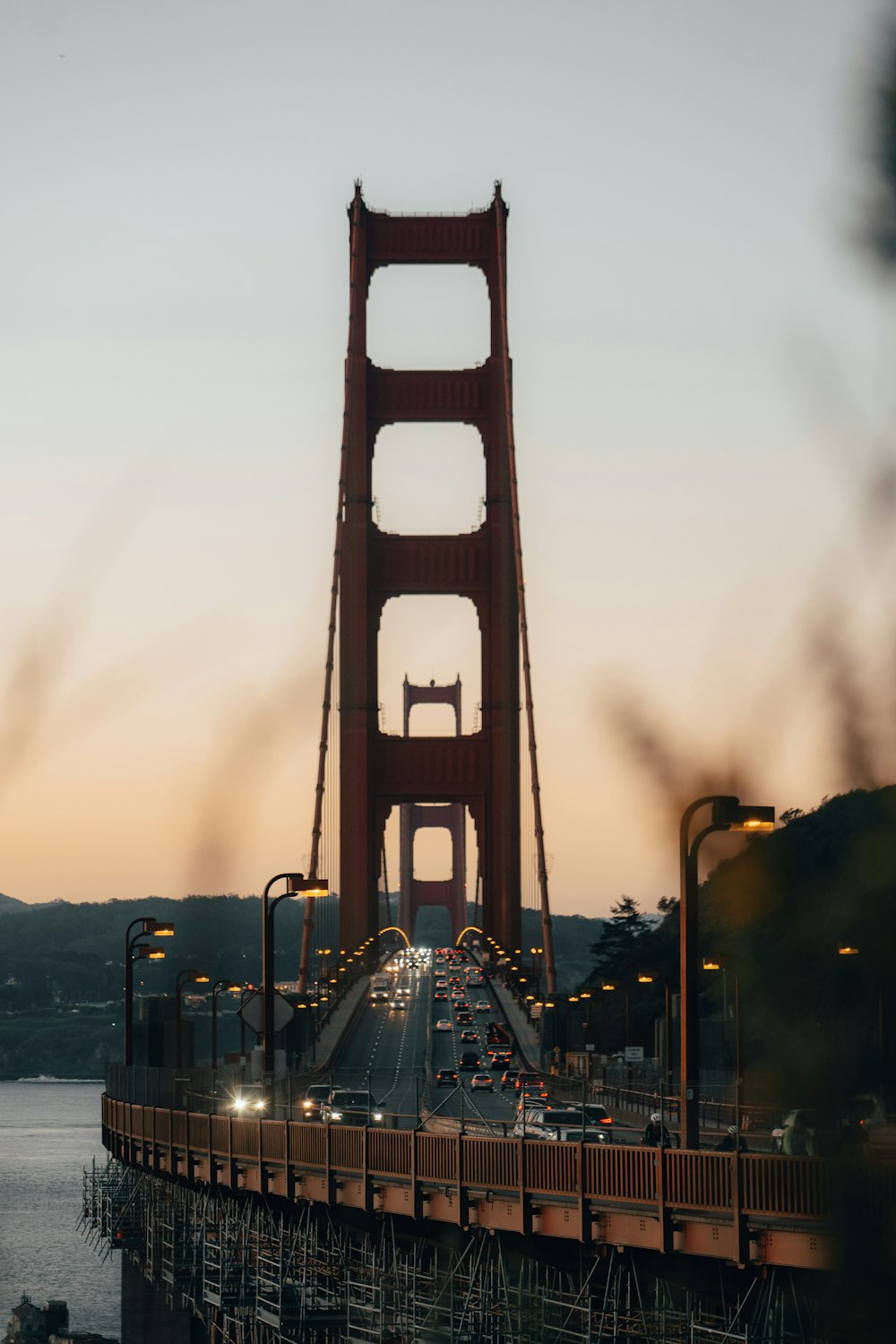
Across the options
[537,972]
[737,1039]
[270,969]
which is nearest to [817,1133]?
[270,969]

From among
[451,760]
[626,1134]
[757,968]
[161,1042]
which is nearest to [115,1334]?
[161,1042]

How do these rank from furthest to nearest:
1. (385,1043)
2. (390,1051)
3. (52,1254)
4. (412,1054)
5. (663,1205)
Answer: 1. (52,1254)
2. (385,1043)
3. (390,1051)
4. (412,1054)
5. (663,1205)

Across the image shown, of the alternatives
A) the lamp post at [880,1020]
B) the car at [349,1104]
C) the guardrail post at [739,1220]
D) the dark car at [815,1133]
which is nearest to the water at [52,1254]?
the car at [349,1104]

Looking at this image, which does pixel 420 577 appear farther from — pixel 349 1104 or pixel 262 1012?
pixel 262 1012

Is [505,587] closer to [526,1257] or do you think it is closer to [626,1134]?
[626,1134]

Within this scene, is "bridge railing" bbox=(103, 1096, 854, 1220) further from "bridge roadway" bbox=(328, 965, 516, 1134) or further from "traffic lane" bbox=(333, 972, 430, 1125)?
"traffic lane" bbox=(333, 972, 430, 1125)

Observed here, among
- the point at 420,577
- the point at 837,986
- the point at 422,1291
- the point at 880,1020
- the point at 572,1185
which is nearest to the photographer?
the point at 837,986

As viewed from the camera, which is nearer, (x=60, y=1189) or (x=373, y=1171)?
(x=373, y=1171)

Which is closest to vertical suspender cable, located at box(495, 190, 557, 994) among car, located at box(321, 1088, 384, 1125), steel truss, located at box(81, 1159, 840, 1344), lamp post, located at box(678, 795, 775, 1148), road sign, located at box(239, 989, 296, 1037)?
steel truss, located at box(81, 1159, 840, 1344)
